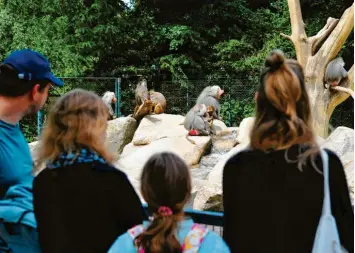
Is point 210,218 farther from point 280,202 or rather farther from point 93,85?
point 93,85

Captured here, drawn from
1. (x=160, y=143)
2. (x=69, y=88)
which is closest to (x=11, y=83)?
(x=160, y=143)

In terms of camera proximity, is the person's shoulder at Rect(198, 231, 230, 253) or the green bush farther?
the green bush

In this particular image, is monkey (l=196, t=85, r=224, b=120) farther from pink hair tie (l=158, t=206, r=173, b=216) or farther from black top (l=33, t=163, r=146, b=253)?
pink hair tie (l=158, t=206, r=173, b=216)

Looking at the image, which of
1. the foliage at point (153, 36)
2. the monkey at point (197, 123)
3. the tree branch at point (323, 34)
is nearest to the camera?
the tree branch at point (323, 34)

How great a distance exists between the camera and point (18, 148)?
183 centimetres

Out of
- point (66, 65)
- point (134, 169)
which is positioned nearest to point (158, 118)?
point (134, 169)

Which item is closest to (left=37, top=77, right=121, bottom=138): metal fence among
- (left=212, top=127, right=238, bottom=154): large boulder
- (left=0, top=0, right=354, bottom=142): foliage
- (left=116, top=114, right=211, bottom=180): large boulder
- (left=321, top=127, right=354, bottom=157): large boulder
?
(left=0, top=0, right=354, bottom=142): foliage

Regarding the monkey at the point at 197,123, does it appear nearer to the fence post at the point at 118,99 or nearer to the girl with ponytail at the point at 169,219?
the fence post at the point at 118,99

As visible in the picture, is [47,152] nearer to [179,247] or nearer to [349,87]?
[179,247]

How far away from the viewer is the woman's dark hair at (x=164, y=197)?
130 centimetres

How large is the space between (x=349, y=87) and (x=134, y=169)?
3381mm

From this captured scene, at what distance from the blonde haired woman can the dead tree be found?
19.2 ft

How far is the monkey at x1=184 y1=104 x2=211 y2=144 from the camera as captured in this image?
29.6 ft

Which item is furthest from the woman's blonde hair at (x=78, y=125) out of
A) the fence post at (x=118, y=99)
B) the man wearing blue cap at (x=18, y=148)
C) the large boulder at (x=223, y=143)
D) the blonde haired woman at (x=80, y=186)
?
the fence post at (x=118, y=99)
